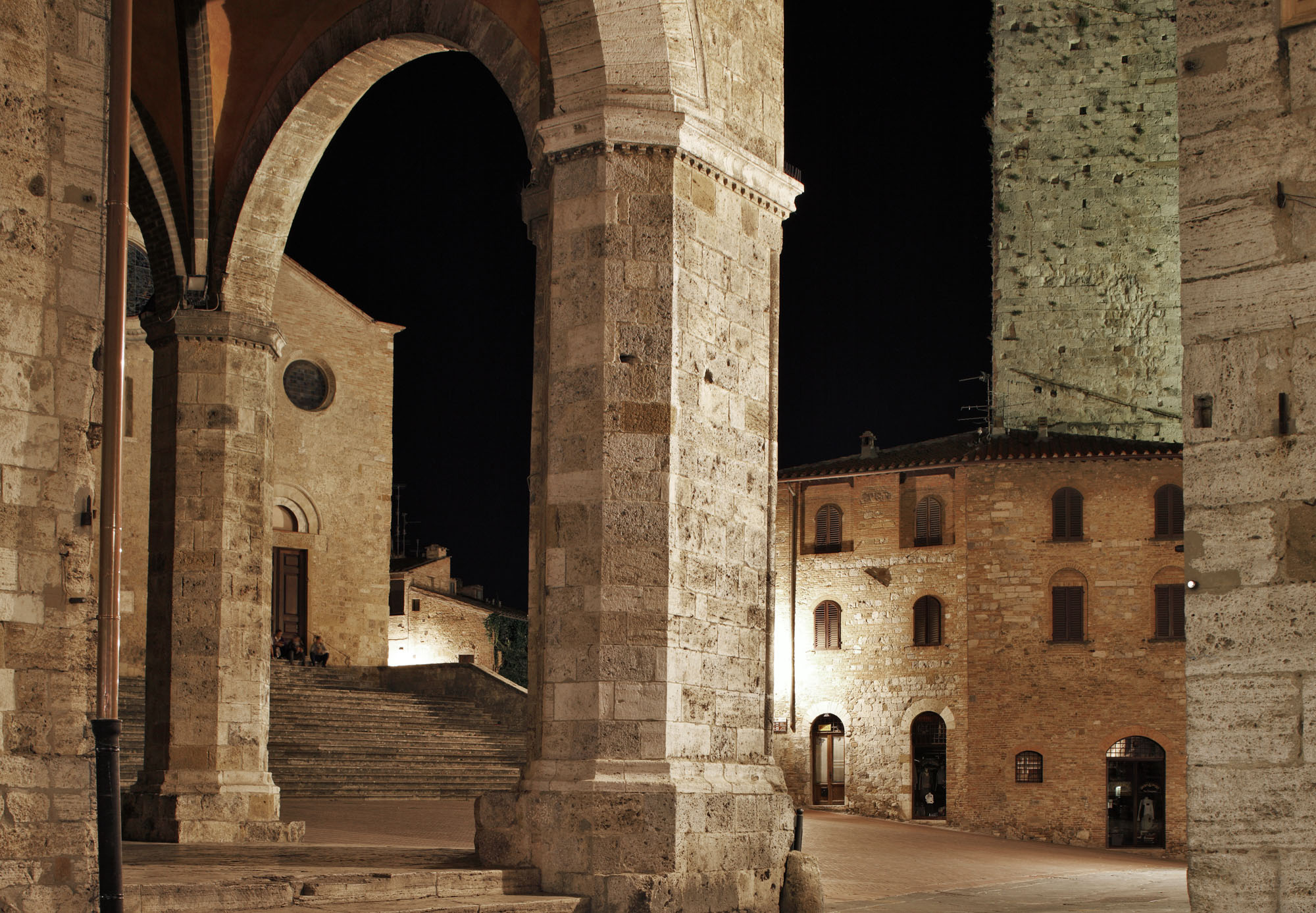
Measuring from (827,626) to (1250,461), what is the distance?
2185 cm

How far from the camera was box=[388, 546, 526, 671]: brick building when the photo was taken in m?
33.6

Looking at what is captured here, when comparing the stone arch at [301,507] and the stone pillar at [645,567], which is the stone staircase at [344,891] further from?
the stone arch at [301,507]

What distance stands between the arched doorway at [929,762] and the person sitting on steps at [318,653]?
10.1 meters

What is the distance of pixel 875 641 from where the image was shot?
1041 inches

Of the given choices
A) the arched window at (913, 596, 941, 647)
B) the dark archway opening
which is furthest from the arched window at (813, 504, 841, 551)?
the dark archway opening

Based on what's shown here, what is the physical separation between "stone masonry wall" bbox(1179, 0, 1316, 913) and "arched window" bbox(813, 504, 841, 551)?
70.6 ft

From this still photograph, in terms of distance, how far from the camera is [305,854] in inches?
388

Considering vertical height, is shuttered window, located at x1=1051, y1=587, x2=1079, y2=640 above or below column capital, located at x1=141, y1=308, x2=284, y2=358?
below

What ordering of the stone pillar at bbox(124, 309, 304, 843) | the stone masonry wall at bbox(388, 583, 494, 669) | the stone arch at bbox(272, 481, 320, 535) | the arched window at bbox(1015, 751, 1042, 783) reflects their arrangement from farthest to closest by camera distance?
the stone masonry wall at bbox(388, 583, 494, 669), the stone arch at bbox(272, 481, 320, 535), the arched window at bbox(1015, 751, 1042, 783), the stone pillar at bbox(124, 309, 304, 843)

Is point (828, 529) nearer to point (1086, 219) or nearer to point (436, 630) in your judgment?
point (1086, 219)

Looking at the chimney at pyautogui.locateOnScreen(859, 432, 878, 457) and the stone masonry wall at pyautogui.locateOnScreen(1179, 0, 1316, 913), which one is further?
the chimney at pyautogui.locateOnScreen(859, 432, 878, 457)

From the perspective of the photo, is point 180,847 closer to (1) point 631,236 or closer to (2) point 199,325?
(2) point 199,325

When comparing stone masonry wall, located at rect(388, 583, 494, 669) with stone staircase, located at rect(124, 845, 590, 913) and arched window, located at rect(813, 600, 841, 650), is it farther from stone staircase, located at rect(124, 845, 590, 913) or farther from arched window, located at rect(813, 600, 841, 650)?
stone staircase, located at rect(124, 845, 590, 913)

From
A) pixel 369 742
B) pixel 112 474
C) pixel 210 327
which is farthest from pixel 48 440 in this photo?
pixel 369 742
